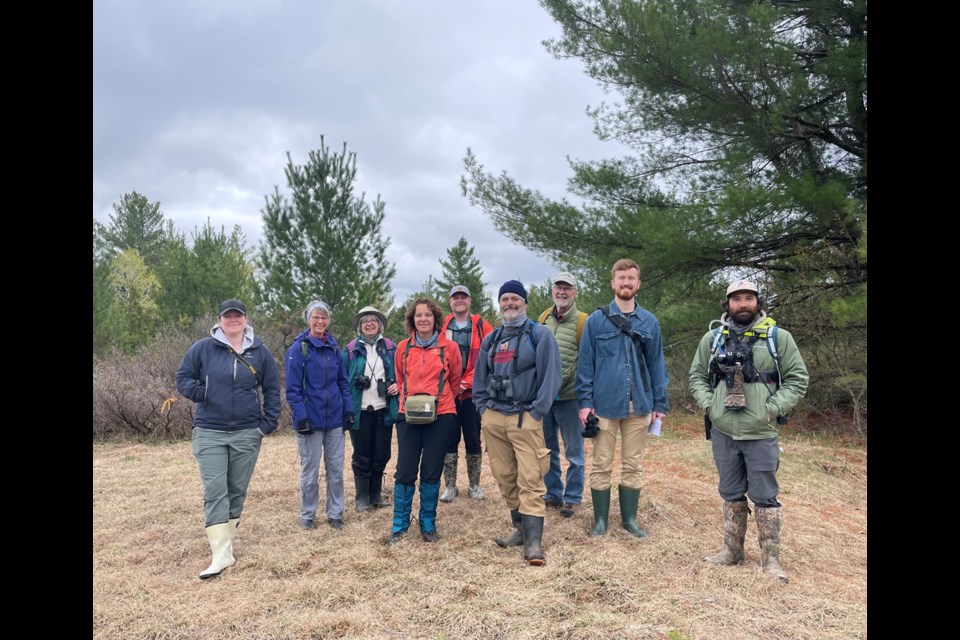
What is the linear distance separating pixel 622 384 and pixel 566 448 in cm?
116

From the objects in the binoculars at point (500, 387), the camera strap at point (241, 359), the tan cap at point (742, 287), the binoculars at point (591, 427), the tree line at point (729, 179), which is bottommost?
the binoculars at point (591, 427)

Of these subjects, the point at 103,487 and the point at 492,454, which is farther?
the point at 103,487

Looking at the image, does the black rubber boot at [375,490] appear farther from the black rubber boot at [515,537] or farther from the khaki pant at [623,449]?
the khaki pant at [623,449]

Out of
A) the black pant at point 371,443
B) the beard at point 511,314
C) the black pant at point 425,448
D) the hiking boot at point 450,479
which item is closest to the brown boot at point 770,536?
the beard at point 511,314

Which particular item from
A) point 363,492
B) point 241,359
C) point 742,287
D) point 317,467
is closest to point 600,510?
point 742,287

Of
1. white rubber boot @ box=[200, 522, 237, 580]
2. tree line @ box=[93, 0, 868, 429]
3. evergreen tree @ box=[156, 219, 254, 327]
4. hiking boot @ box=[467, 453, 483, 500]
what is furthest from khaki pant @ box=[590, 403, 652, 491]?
evergreen tree @ box=[156, 219, 254, 327]

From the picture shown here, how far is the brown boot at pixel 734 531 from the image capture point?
4.02 meters

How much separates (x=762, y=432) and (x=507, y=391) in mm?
1739

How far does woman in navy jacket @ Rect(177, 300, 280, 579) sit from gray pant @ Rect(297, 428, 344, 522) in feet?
2.11

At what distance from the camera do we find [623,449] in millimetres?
4566
